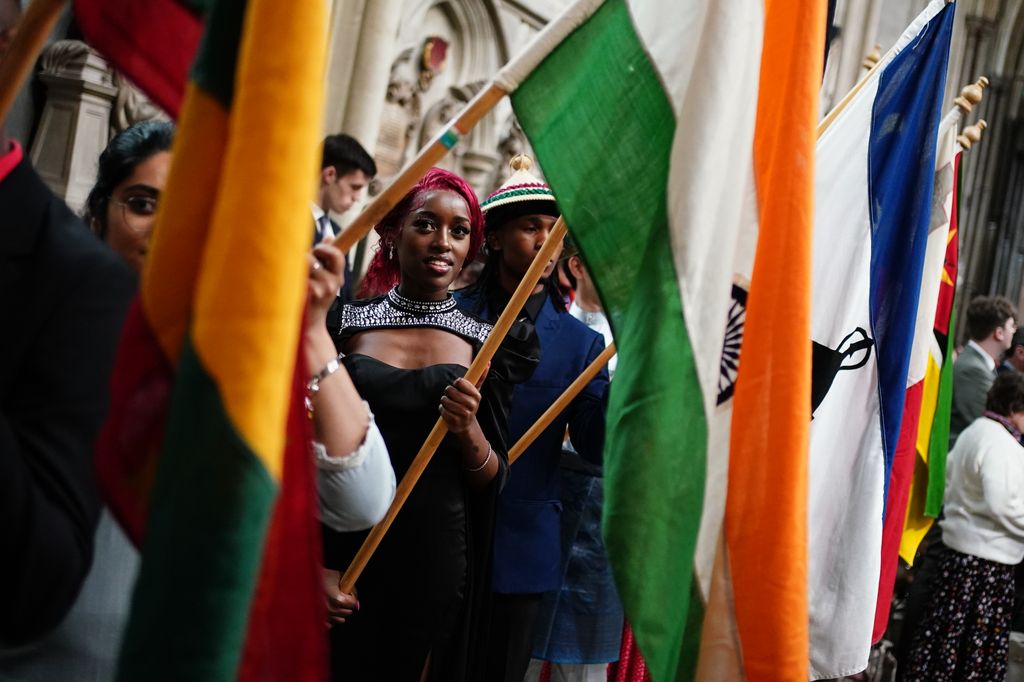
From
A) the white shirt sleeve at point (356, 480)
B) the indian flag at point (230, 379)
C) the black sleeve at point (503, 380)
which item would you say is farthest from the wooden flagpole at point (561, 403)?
the indian flag at point (230, 379)

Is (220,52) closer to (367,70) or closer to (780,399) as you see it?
(780,399)

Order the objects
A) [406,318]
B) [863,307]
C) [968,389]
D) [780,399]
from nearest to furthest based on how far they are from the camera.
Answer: [780,399], [406,318], [863,307], [968,389]

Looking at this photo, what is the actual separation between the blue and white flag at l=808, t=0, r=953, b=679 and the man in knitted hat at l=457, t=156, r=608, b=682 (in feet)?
2.00

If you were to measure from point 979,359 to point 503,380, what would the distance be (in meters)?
4.63

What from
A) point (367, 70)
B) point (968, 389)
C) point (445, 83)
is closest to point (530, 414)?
point (367, 70)

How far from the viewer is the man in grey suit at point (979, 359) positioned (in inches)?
261

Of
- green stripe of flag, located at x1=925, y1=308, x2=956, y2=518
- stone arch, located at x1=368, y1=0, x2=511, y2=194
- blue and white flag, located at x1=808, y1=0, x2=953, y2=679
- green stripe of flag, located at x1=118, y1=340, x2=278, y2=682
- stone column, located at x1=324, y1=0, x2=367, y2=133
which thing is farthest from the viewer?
stone arch, located at x1=368, y1=0, x2=511, y2=194

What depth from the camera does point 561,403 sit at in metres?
2.98

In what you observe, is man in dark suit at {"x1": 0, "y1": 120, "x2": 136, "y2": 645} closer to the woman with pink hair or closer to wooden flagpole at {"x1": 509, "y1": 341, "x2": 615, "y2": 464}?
the woman with pink hair

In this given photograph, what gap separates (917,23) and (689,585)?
186 cm

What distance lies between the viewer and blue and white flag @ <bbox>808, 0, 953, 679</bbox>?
3.12m

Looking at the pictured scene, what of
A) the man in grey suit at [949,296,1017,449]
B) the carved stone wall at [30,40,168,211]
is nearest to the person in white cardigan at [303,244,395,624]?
the carved stone wall at [30,40,168,211]

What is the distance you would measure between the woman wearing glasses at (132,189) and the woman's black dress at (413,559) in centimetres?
92

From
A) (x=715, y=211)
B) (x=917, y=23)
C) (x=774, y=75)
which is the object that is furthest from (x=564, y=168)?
(x=917, y=23)
